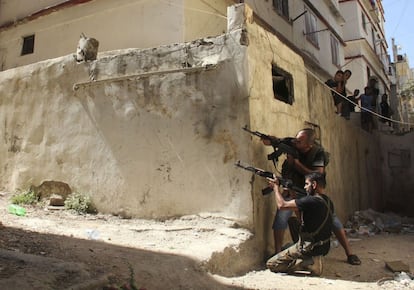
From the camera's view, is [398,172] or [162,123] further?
[398,172]

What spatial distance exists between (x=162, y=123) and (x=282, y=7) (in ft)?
29.1

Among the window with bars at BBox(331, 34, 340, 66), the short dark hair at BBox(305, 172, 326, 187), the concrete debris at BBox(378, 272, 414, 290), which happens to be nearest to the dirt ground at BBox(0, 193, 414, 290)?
the concrete debris at BBox(378, 272, 414, 290)

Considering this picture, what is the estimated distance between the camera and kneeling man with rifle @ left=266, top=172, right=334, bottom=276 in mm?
3979

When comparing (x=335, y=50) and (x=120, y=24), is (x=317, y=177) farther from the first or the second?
(x=335, y=50)

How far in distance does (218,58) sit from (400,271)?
3.42m

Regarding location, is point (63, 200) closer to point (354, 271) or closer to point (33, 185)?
point (33, 185)

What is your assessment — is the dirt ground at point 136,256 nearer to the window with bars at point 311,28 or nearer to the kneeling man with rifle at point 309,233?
the kneeling man with rifle at point 309,233

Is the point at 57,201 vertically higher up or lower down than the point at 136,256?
higher up

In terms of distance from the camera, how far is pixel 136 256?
358 cm

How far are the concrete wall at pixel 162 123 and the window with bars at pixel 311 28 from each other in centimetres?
788

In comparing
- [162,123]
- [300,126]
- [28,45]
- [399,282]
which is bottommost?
[399,282]

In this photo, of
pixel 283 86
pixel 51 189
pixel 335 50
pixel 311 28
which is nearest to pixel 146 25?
pixel 283 86

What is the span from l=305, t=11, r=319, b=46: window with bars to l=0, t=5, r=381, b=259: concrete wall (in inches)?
310

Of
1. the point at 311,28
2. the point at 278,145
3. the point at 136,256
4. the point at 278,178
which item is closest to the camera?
the point at 136,256
